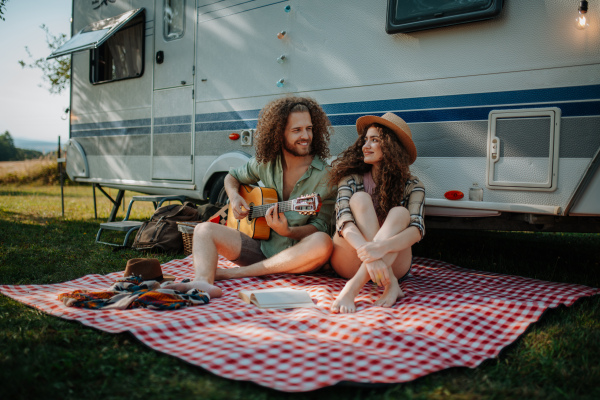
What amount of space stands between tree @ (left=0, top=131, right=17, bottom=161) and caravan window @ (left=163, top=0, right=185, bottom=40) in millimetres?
22377

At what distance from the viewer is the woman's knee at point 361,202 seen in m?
3.14

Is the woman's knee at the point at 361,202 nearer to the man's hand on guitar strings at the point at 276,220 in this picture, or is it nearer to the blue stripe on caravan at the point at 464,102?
the man's hand on guitar strings at the point at 276,220

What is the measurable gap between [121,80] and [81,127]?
1.18m

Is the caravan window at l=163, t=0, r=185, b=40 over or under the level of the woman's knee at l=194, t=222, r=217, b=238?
over

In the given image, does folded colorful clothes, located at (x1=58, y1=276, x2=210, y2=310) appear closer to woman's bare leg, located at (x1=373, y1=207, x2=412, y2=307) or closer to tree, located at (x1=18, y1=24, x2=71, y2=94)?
woman's bare leg, located at (x1=373, y1=207, x2=412, y2=307)

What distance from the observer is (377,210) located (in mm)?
3344

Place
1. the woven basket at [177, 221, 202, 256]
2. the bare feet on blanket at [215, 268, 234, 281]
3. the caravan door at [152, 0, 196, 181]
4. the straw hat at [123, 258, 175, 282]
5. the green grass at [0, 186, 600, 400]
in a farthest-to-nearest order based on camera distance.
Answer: the caravan door at [152, 0, 196, 181] → the woven basket at [177, 221, 202, 256] → the bare feet on blanket at [215, 268, 234, 281] → the straw hat at [123, 258, 175, 282] → the green grass at [0, 186, 600, 400]

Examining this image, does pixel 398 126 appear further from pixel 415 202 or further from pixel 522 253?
pixel 522 253

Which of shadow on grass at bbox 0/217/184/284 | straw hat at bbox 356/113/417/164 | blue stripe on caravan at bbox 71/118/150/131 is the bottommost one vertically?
shadow on grass at bbox 0/217/184/284

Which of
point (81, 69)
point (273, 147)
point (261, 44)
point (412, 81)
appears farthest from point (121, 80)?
point (412, 81)

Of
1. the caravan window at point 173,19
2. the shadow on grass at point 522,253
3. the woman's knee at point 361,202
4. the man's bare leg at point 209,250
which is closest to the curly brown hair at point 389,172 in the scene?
the woman's knee at point 361,202

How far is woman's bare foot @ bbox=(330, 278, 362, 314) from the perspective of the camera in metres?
2.78

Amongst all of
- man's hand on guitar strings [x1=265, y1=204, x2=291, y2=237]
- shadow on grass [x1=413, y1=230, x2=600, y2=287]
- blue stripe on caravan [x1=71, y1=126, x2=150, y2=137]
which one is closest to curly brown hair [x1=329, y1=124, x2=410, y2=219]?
man's hand on guitar strings [x1=265, y1=204, x2=291, y2=237]

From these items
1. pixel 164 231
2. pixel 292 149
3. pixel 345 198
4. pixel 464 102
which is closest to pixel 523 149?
pixel 464 102
